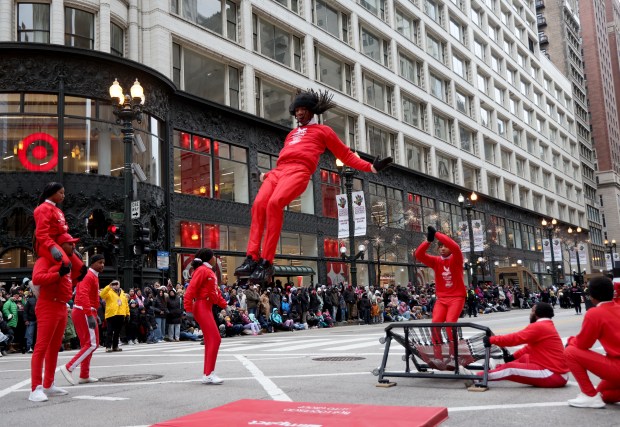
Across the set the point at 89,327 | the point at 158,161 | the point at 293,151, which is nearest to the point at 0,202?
the point at 158,161

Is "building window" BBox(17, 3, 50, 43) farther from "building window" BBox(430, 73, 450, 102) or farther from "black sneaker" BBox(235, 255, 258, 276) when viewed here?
"building window" BBox(430, 73, 450, 102)

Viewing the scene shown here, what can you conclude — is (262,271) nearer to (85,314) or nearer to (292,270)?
(85,314)

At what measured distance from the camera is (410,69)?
51062mm

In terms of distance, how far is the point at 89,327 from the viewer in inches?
417

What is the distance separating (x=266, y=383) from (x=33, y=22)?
2203 centimetres

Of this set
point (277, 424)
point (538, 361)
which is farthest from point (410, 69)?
point (277, 424)

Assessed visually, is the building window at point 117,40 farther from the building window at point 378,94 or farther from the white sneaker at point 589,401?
the white sneaker at point 589,401

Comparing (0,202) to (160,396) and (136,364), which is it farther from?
(160,396)

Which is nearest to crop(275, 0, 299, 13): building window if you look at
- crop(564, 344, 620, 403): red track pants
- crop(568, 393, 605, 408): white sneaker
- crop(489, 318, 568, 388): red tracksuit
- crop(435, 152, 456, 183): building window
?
crop(435, 152, 456, 183): building window

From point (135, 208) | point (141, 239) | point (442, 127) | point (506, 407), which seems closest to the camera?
point (506, 407)

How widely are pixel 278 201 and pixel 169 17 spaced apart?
2697 centimetres

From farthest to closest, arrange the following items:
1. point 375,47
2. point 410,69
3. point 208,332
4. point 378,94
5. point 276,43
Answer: point 410,69 → point 375,47 → point 378,94 → point 276,43 → point 208,332

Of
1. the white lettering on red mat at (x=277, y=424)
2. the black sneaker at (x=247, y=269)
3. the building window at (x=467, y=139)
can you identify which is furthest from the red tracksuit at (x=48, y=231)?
the building window at (x=467, y=139)

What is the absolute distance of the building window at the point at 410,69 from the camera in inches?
1949
